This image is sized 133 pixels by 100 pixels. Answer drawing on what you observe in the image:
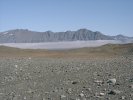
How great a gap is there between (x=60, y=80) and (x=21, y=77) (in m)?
2.20

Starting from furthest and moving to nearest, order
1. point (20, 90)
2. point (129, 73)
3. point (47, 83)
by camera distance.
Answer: point (129, 73) < point (47, 83) < point (20, 90)

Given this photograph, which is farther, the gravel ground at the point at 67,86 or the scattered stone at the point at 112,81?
the scattered stone at the point at 112,81

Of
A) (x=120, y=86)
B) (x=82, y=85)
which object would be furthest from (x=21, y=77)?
(x=120, y=86)

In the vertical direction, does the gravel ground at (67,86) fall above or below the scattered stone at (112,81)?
below

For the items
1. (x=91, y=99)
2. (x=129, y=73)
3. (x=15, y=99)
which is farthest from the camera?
(x=129, y=73)

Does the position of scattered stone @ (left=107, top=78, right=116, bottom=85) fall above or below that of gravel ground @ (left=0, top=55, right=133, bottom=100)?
above

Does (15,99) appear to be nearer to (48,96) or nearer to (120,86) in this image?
(48,96)

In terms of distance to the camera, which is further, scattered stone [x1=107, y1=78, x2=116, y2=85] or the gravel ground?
scattered stone [x1=107, y1=78, x2=116, y2=85]

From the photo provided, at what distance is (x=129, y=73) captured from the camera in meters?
14.7

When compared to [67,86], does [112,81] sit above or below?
above

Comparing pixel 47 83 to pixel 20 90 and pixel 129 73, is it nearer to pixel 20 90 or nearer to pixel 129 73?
pixel 20 90

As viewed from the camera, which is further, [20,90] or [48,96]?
[20,90]

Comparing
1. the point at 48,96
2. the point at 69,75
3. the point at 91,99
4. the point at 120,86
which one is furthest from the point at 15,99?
the point at 69,75

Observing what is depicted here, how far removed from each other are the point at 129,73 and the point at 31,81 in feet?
13.1
